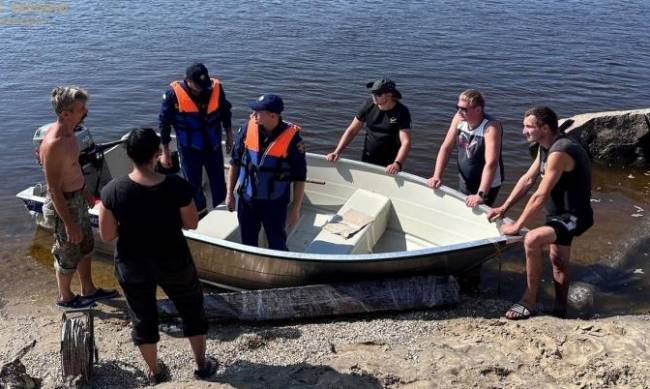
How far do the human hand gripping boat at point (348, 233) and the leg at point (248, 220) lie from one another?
216 mm

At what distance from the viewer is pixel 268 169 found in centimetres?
476

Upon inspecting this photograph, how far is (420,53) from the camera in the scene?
574 inches

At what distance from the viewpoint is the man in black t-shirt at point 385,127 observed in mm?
5555

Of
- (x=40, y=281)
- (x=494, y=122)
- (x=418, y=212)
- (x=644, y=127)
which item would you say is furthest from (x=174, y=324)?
(x=644, y=127)

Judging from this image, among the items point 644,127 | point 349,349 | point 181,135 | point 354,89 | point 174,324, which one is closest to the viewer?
point 349,349

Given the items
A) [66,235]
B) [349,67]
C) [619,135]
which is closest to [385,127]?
[66,235]

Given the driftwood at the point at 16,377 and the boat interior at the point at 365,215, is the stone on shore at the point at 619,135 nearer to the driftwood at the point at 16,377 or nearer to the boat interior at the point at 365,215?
the boat interior at the point at 365,215

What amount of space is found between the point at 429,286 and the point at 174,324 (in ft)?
6.88

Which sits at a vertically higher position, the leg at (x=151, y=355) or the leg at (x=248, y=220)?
the leg at (x=248, y=220)

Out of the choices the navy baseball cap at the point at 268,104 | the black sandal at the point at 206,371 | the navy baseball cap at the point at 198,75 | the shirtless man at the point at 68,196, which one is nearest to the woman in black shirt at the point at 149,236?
the black sandal at the point at 206,371

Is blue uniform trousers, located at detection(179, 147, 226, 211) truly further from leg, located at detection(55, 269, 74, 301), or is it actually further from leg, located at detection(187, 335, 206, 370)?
leg, located at detection(187, 335, 206, 370)

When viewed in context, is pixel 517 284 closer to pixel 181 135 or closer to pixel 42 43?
pixel 181 135

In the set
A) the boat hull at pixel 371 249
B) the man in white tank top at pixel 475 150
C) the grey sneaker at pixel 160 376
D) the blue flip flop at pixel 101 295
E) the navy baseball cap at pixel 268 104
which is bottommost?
the blue flip flop at pixel 101 295

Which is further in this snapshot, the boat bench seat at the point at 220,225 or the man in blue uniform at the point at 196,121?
the boat bench seat at the point at 220,225
